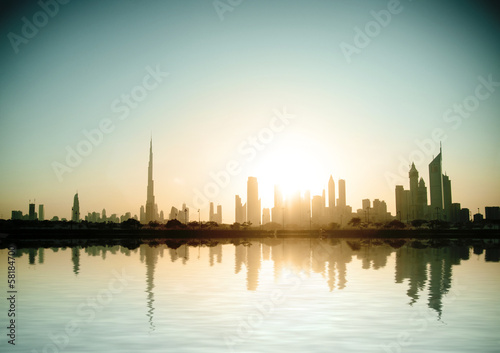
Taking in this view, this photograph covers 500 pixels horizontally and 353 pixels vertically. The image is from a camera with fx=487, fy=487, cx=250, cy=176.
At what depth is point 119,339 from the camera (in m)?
20.4

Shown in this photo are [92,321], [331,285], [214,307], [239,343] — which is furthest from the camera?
[331,285]

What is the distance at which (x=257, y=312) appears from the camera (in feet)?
86.0

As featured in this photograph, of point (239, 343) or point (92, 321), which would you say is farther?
point (92, 321)

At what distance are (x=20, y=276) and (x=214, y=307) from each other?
2562 cm

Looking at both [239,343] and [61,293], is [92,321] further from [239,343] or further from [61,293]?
[61,293]

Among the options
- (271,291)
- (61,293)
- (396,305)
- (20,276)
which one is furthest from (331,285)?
(20,276)

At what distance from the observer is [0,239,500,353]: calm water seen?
19.8 meters

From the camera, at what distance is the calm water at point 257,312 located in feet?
64.8
